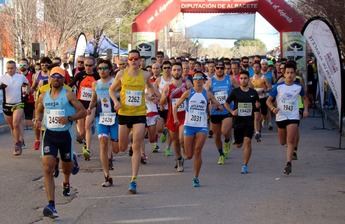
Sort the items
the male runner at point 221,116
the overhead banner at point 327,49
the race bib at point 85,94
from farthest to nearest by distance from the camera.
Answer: the overhead banner at point 327,49 → the race bib at point 85,94 → the male runner at point 221,116

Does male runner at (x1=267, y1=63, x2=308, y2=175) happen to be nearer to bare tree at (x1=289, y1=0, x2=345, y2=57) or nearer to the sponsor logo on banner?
bare tree at (x1=289, y1=0, x2=345, y2=57)

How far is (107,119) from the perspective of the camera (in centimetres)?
1107

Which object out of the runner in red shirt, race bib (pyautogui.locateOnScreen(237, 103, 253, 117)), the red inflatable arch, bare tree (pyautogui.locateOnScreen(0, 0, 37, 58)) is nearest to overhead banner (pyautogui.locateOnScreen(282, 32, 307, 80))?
the red inflatable arch

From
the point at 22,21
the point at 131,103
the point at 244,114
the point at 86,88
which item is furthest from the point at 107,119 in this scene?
the point at 22,21

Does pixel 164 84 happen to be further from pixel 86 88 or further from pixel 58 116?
pixel 58 116

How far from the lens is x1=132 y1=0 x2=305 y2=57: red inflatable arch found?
2409 cm

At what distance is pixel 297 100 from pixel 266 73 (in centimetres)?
765

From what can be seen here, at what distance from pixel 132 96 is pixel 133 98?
34 mm

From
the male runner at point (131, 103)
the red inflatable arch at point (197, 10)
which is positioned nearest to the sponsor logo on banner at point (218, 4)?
the red inflatable arch at point (197, 10)

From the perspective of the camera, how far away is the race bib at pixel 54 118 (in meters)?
8.84

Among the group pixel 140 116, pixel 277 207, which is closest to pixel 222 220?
pixel 277 207

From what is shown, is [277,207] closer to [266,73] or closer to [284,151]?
[284,151]

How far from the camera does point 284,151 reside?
1548 cm

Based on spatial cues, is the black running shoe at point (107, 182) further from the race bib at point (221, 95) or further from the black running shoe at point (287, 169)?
the race bib at point (221, 95)
